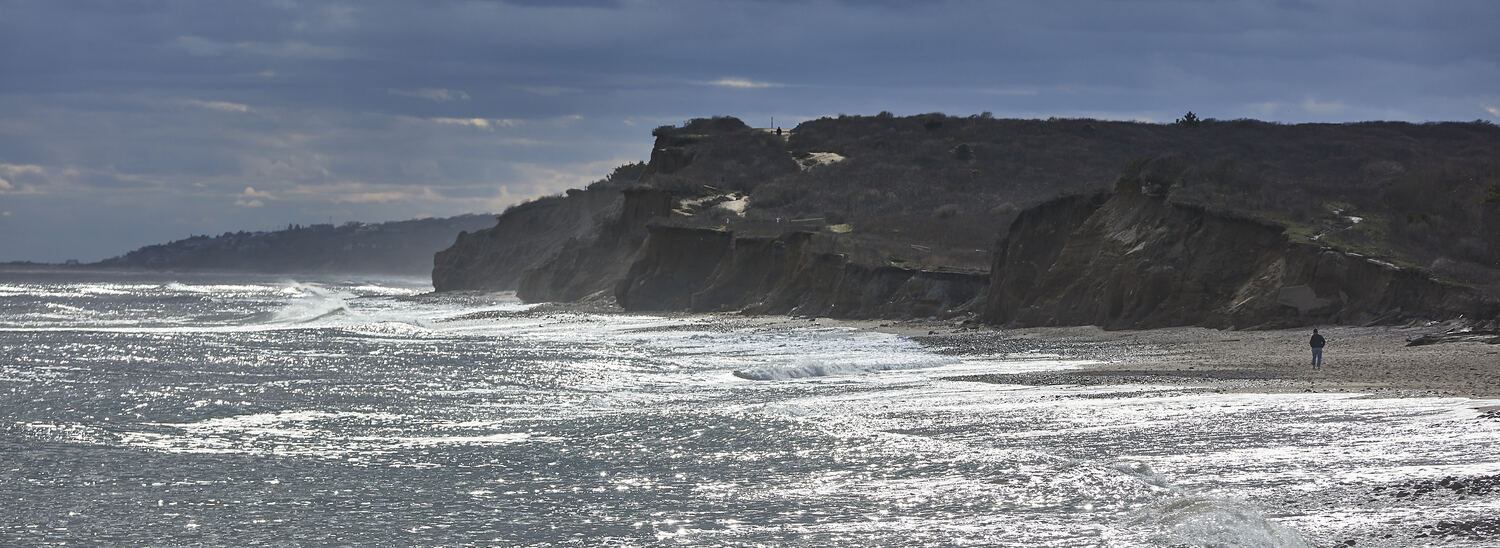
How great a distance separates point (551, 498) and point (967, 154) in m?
108

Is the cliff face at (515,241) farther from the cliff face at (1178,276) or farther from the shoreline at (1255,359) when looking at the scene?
the shoreline at (1255,359)

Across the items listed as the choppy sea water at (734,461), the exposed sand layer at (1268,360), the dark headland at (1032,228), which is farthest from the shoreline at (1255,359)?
the dark headland at (1032,228)

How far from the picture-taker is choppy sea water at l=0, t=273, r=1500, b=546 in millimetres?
12633

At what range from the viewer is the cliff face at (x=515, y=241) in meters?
122

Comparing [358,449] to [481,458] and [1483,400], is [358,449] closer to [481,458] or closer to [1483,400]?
[481,458]

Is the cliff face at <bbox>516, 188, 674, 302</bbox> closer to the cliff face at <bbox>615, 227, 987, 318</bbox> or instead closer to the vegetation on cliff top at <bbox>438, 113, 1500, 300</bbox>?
the vegetation on cliff top at <bbox>438, 113, 1500, 300</bbox>

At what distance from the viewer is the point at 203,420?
22141 mm

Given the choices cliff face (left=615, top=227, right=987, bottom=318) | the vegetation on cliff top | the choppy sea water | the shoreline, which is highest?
the vegetation on cliff top

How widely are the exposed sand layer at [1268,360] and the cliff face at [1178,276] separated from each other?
97 cm

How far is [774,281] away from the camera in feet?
206

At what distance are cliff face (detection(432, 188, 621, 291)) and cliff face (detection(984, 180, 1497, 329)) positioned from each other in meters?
75.5

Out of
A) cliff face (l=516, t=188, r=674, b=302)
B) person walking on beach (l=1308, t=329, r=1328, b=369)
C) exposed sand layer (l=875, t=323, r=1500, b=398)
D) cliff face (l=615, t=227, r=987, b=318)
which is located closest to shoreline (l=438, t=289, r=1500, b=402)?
exposed sand layer (l=875, t=323, r=1500, b=398)

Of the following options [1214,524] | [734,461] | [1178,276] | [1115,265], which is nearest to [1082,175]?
[1115,265]

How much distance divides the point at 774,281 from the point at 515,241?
70.2m
